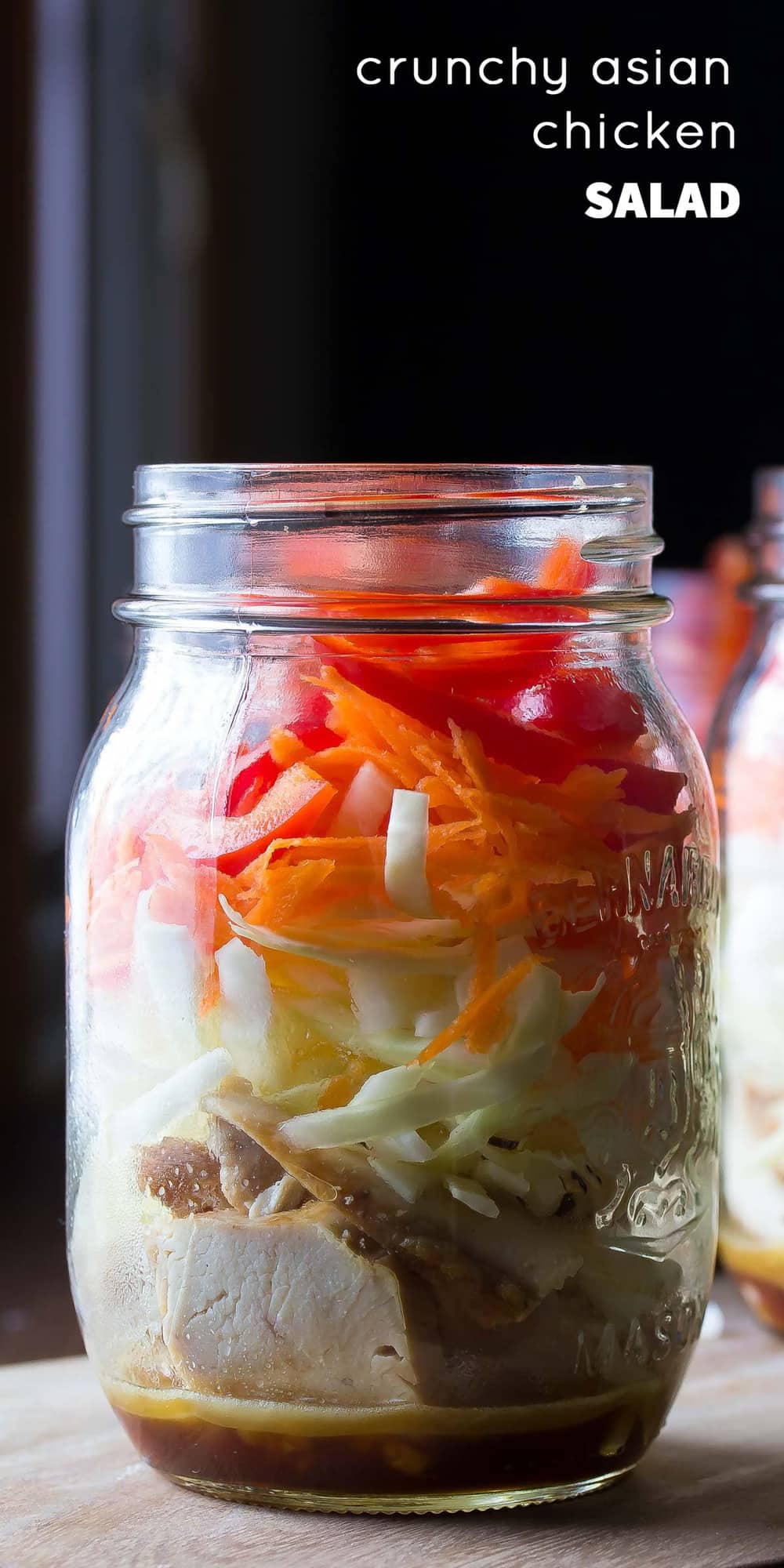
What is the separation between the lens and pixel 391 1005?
26.7 inches

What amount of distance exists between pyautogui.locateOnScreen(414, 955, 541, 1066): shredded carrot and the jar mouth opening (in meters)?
0.18

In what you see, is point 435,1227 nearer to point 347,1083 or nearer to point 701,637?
point 347,1083

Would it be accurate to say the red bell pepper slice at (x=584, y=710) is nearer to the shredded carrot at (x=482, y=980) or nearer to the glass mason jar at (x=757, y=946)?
the shredded carrot at (x=482, y=980)

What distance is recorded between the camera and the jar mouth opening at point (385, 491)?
0.72 metres

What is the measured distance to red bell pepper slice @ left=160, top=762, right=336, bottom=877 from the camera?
0.69m

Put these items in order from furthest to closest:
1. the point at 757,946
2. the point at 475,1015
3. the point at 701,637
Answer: the point at 701,637 < the point at 757,946 < the point at 475,1015

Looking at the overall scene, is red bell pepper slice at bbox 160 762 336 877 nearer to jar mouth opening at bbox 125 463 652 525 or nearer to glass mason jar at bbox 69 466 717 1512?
glass mason jar at bbox 69 466 717 1512

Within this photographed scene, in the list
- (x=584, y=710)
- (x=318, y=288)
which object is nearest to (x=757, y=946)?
(x=584, y=710)

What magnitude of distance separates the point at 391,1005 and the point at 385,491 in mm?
199

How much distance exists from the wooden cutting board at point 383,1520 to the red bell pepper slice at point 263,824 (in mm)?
249

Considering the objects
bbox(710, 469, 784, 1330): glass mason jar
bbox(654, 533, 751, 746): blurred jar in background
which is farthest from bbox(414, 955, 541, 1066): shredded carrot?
bbox(654, 533, 751, 746): blurred jar in background

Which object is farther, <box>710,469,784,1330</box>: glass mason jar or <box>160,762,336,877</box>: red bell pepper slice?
<box>710,469,784,1330</box>: glass mason jar

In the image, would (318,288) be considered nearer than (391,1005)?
No

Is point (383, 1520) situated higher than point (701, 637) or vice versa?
point (701, 637)
